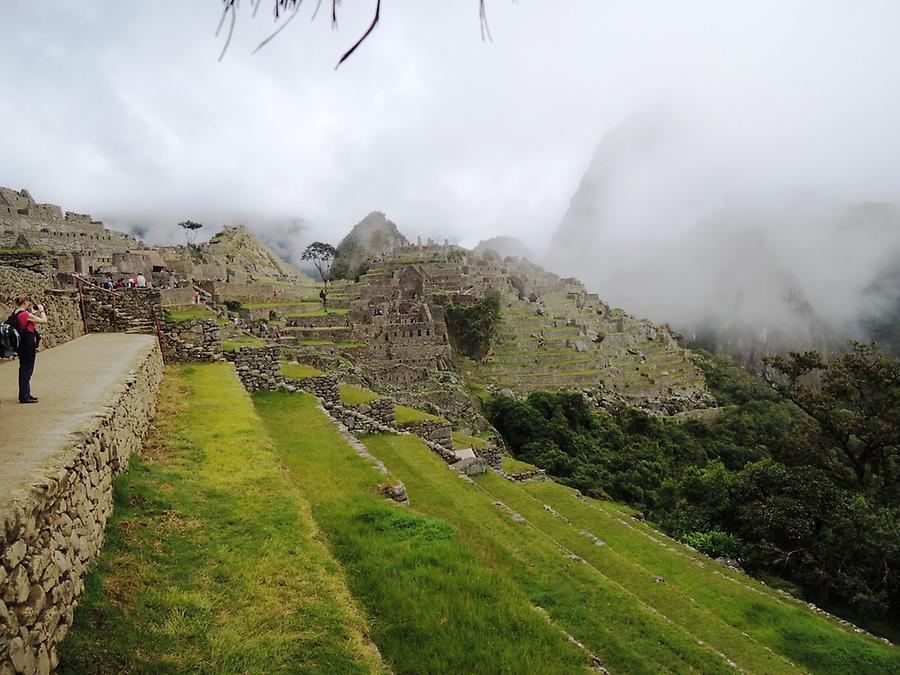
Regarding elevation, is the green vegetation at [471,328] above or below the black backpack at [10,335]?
above

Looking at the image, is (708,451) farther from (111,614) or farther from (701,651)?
(111,614)

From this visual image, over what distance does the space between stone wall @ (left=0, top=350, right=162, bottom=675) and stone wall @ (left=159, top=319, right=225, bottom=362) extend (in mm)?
9469

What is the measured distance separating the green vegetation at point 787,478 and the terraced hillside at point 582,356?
5529mm

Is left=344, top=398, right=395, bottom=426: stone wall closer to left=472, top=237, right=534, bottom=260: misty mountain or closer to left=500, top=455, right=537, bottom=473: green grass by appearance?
left=500, top=455, right=537, bottom=473: green grass

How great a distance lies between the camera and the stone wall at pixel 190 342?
14180 millimetres

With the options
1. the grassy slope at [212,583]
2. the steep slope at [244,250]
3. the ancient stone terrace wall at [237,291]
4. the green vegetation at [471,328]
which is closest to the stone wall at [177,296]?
the ancient stone terrace wall at [237,291]

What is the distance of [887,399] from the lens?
23.3 m

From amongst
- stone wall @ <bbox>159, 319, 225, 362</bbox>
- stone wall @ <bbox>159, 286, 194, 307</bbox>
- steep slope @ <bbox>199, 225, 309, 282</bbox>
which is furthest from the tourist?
steep slope @ <bbox>199, 225, 309, 282</bbox>

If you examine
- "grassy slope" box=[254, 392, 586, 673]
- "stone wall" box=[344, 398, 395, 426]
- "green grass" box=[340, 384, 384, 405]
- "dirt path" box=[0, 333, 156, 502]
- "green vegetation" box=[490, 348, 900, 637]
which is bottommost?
"green vegetation" box=[490, 348, 900, 637]

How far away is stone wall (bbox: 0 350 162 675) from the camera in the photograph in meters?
2.79

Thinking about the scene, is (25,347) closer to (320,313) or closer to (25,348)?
(25,348)

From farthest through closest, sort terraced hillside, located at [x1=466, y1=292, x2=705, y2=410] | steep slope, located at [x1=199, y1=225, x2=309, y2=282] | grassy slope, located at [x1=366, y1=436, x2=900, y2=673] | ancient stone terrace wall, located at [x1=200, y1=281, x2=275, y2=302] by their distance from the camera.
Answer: steep slope, located at [x1=199, y1=225, x2=309, y2=282], terraced hillside, located at [x1=466, y1=292, x2=705, y2=410], ancient stone terrace wall, located at [x1=200, y1=281, x2=275, y2=302], grassy slope, located at [x1=366, y1=436, x2=900, y2=673]

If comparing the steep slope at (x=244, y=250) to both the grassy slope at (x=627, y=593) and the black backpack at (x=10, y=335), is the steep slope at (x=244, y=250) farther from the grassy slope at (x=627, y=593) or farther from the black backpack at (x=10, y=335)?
the black backpack at (x=10, y=335)

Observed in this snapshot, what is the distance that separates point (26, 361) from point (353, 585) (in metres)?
5.20
